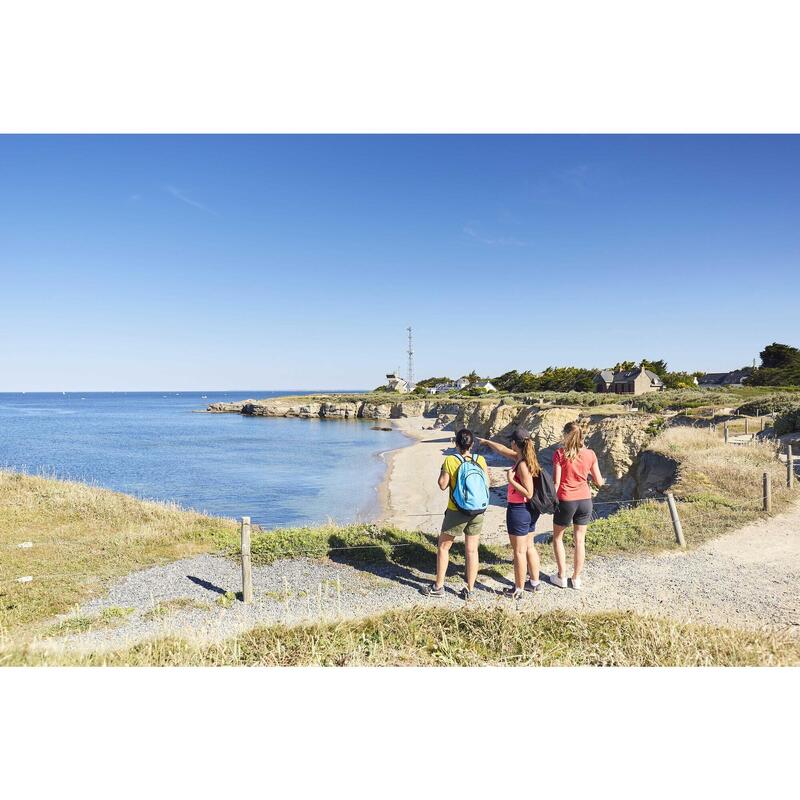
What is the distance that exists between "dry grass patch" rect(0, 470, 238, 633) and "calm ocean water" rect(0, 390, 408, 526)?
648 centimetres

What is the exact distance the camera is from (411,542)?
7.87 m

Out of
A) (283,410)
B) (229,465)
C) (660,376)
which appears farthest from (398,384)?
(229,465)

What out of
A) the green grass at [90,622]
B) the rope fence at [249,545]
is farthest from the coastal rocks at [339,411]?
the green grass at [90,622]

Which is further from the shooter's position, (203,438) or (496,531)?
(203,438)

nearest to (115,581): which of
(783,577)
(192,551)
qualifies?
(192,551)

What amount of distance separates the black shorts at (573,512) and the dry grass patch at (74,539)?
540 centimetres

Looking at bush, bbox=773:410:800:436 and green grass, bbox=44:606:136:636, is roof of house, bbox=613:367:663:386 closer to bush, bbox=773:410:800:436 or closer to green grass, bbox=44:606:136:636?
bush, bbox=773:410:800:436

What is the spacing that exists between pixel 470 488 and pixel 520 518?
733 mm

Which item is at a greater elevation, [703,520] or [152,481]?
[703,520]

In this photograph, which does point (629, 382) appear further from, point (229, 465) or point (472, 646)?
point (472, 646)

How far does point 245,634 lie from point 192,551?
4.20 metres

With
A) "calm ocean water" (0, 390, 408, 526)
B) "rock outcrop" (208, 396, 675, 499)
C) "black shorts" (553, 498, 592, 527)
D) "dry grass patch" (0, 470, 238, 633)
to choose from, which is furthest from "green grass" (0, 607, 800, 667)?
"calm ocean water" (0, 390, 408, 526)
